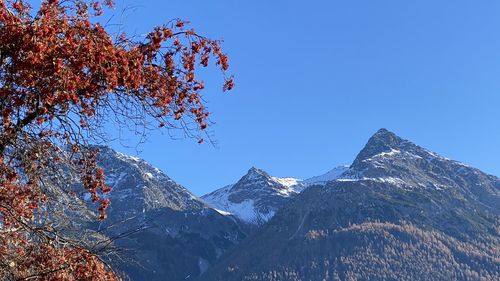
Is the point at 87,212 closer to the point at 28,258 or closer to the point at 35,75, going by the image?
the point at 28,258

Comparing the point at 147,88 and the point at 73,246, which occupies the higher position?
the point at 147,88

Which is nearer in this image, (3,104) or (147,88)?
(3,104)

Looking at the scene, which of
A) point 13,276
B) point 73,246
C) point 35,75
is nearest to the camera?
point 35,75

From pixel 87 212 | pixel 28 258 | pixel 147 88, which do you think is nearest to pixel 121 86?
pixel 147 88

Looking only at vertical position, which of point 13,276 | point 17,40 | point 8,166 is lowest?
point 13,276

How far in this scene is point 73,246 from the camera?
396 inches

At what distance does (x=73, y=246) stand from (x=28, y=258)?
68cm

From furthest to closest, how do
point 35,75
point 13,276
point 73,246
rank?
point 73,246 → point 13,276 → point 35,75

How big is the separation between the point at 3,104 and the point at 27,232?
2.55 meters

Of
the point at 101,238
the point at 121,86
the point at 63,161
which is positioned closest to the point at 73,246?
the point at 101,238

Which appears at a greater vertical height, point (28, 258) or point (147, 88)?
point (147, 88)

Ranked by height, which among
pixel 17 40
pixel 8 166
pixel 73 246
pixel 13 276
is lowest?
pixel 13 276

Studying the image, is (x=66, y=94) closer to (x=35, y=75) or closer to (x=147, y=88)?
(x=35, y=75)

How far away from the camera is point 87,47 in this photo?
27.8ft
